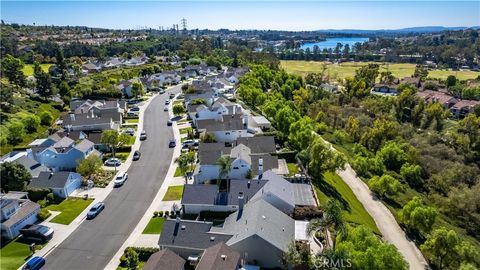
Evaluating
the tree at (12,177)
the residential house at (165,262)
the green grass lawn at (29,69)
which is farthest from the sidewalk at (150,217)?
the green grass lawn at (29,69)

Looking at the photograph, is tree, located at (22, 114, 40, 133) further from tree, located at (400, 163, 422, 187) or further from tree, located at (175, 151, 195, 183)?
tree, located at (400, 163, 422, 187)

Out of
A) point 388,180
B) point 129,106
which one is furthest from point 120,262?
point 129,106

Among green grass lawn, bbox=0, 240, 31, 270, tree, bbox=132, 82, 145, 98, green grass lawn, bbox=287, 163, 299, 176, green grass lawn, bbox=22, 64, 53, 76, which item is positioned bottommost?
green grass lawn, bbox=0, 240, 31, 270

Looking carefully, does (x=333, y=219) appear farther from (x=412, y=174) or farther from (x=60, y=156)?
(x=60, y=156)

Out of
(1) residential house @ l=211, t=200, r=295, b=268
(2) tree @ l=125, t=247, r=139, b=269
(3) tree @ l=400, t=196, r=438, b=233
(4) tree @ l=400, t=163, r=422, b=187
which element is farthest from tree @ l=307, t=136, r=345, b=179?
(2) tree @ l=125, t=247, r=139, b=269

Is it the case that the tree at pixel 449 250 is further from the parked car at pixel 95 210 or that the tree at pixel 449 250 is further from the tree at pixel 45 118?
the tree at pixel 45 118

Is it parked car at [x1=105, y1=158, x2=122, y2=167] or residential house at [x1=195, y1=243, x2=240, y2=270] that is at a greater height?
residential house at [x1=195, y1=243, x2=240, y2=270]
